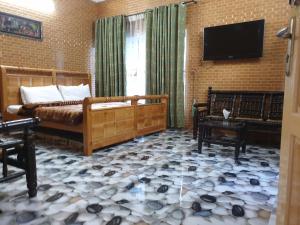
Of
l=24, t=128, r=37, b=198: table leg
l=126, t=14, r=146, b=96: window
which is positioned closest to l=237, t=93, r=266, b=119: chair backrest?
l=126, t=14, r=146, b=96: window

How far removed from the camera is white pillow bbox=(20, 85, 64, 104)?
162 inches

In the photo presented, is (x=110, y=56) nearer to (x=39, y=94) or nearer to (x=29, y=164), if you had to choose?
(x=39, y=94)

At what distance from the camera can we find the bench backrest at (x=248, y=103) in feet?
12.2

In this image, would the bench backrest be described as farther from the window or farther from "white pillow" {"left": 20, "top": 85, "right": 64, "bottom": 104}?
"white pillow" {"left": 20, "top": 85, "right": 64, "bottom": 104}

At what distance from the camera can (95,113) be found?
304 centimetres

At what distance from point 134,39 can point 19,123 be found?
4009mm

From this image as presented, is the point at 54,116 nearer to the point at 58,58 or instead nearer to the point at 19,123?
the point at 19,123

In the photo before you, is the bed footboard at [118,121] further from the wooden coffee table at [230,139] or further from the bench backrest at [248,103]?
the wooden coffee table at [230,139]

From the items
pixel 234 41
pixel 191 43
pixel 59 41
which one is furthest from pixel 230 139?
pixel 59 41

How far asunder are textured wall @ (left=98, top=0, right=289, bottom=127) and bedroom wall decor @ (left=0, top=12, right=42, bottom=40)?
6.73 ft

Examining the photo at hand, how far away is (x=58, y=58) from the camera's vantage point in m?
5.08

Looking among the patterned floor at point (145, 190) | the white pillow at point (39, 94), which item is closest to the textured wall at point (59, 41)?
the white pillow at point (39, 94)

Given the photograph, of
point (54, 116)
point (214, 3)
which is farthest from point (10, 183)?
point (214, 3)

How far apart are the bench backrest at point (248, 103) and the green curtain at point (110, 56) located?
6.85 feet
